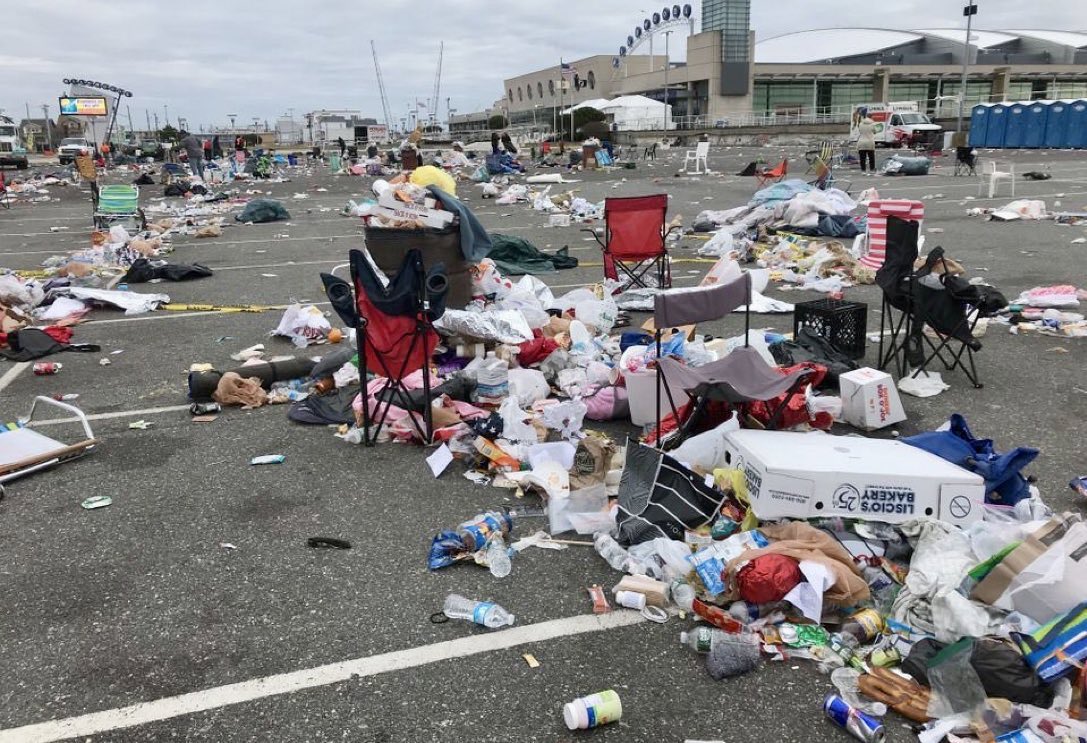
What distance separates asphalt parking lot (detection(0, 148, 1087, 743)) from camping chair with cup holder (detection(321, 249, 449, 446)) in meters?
0.30

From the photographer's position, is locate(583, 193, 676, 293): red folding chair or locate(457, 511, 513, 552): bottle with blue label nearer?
locate(457, 511, 513, 552): bottle with blue label

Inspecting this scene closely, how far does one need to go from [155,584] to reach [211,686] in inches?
33.3

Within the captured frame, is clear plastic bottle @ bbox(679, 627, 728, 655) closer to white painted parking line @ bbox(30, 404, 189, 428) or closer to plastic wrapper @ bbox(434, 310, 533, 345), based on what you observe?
plastic wrapper @ bbox(434, 310, 533, 345)

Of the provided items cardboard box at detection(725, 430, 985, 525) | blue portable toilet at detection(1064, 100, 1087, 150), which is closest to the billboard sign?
blue portable toilet at detection(1064, 100, 1087, 150)

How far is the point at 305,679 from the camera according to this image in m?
2.71

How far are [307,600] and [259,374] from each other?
302cm

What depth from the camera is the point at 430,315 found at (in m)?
4.63

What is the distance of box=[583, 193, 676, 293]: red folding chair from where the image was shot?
8.54 metres

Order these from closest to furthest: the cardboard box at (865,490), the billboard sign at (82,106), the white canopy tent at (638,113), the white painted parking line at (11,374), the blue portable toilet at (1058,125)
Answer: the cardboard box at (865,490) < the white painted parking line at (11,374) < the blue portable toilet at (1058,125) < the white canopy tent at (638,113) < the billboard sign at (82,106)

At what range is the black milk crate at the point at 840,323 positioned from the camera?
590 centimetres

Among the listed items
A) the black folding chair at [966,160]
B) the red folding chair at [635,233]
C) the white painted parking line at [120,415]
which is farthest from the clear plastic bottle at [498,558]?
the black folding chair at [966,160]

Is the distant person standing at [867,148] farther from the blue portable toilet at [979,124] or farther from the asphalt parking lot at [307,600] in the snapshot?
the asphalt parking lot at [307,600]

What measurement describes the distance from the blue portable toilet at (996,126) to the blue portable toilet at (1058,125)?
1.74 meters

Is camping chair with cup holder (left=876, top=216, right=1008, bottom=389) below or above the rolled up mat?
above
